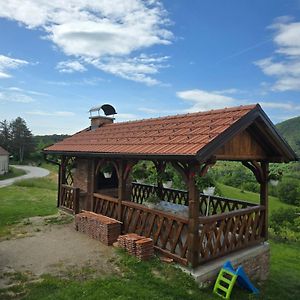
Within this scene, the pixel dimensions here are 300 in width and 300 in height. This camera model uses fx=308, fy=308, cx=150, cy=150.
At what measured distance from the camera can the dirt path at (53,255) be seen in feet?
21.1

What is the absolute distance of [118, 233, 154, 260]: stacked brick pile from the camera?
274 inches

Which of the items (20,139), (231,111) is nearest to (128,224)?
(231,111)

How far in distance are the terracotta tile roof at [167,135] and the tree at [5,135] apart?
2244 inches

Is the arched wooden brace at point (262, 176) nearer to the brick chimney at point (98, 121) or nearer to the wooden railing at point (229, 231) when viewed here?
the wooden railing at point (229, 231)

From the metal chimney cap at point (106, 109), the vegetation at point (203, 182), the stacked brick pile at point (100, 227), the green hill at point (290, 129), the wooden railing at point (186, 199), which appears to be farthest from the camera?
the green hill at point (290, 129)

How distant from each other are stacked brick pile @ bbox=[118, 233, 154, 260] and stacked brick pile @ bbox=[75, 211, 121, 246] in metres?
0.67

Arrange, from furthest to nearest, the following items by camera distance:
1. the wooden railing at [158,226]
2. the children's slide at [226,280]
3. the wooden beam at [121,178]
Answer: the wooden beam at [121,178], the wooden railing at [158,226], the children's slide at [226,280]

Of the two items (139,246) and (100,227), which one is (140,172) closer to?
(100,227)

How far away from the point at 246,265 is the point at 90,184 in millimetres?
5481

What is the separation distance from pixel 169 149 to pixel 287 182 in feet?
143

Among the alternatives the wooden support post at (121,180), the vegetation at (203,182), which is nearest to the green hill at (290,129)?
the wooden support post at (121,180)

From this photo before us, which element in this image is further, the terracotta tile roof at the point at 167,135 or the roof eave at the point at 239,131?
the terracotta tile roof at the point at 167,135

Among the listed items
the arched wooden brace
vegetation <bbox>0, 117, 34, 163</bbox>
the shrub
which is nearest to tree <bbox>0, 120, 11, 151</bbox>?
vegetation <bbox>0, 117, 34, 163</bbox>

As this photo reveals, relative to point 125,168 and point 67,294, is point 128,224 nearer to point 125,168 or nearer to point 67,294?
point 125,168
